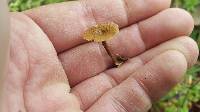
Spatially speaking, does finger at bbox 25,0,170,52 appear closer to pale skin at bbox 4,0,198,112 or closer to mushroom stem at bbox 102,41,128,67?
pale skin at bbox 4,0,198,112

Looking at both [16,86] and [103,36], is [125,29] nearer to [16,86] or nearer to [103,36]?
[103,36]

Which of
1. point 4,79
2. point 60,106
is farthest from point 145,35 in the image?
point 4,79

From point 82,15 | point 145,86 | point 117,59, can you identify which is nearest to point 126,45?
point 117,59

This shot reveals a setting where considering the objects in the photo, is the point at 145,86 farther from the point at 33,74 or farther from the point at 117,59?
the point at 33,74

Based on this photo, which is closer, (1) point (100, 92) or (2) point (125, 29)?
(1) point (100, 92)

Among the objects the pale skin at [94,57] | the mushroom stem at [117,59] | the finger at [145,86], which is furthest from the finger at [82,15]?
the finger at [145,86]
